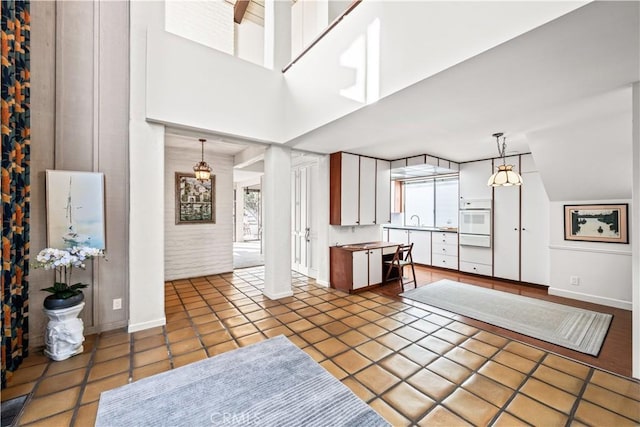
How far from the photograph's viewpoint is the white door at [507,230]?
514 cm

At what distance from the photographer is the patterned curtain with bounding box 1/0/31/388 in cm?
211

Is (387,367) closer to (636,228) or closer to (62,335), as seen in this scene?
(636,228)

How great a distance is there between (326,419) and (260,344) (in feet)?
3.90

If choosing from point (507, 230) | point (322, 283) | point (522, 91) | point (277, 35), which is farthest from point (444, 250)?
point (277, 35)

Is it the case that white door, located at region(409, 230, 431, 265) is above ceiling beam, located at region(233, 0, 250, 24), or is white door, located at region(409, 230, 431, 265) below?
below

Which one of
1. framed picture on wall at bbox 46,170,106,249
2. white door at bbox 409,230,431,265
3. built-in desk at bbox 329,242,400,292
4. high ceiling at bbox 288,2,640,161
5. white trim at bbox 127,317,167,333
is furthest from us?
white door at bbox 409,230,431,265

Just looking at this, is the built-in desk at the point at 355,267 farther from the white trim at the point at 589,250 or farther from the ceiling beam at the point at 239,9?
the ceiling beam at the point at 239,9

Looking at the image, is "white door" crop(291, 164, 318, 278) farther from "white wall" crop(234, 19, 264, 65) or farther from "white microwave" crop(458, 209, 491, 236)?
"white microwave" crop(458, 209, 491, 236)

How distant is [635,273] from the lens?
218cm

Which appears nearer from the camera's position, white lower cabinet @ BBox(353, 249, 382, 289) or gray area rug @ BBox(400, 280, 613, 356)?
gray area rug @ BBox(400, 280, 613, 356)

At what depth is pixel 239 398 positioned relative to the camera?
1946 mm

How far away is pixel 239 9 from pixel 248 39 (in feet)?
1.93

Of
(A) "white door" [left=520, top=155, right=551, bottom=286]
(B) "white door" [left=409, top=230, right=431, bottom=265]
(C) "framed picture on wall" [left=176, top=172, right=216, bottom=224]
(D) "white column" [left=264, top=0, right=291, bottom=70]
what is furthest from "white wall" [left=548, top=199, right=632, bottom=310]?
(C) "framed picture on wall" [left=176, top=172, right=216, bottom=224]

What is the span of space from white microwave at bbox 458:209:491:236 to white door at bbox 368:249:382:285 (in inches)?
90.3
